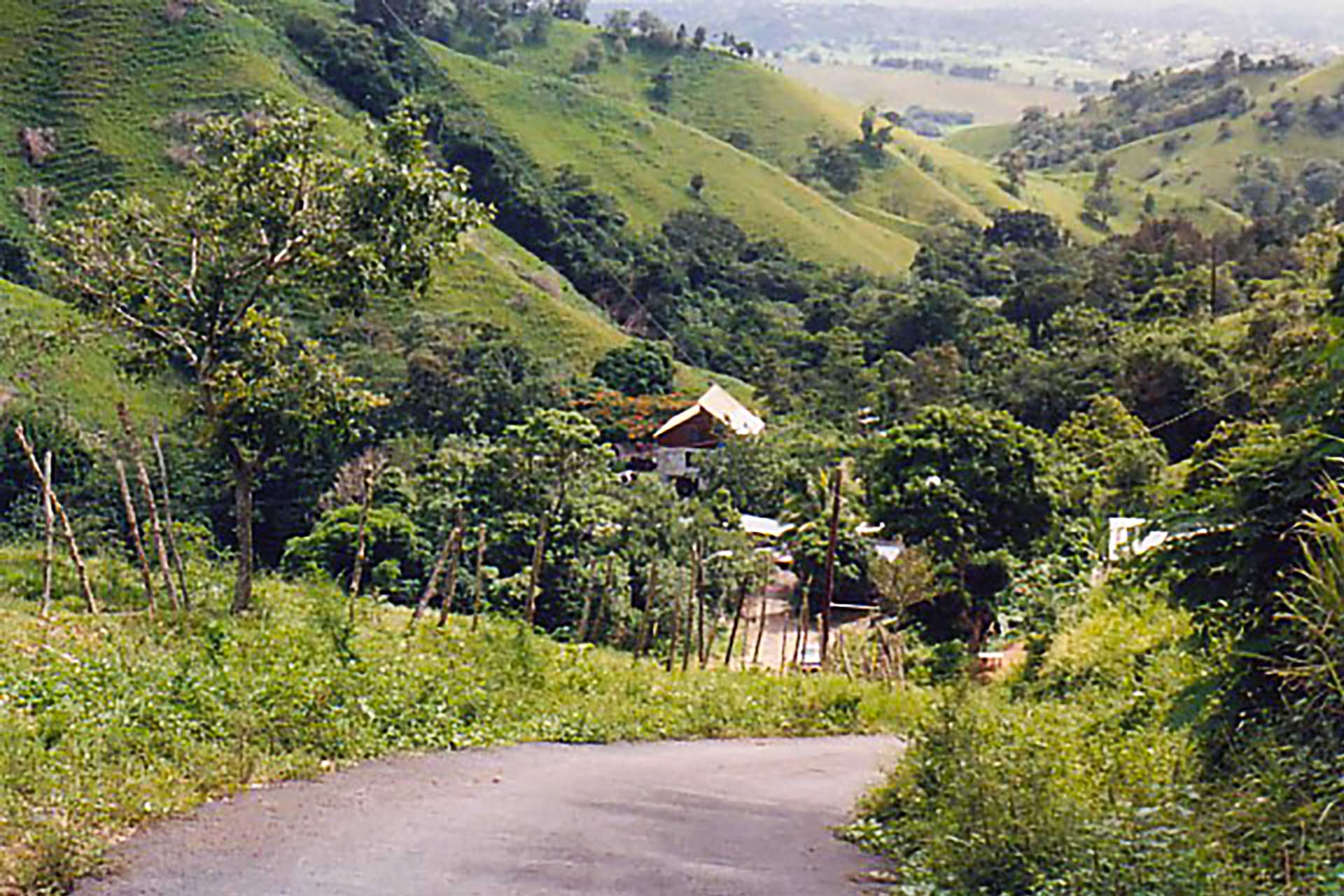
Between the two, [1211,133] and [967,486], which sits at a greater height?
[1211,133]

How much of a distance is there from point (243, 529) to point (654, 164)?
8747cm

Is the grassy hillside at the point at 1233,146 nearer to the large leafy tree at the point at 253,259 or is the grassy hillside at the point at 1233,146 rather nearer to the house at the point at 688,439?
the house at the point at 688,439

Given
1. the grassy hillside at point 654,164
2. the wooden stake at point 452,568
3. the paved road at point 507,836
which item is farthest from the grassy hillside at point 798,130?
the paved road at point 507,836

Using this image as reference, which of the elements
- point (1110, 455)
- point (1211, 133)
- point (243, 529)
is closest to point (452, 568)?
point (243, 529)

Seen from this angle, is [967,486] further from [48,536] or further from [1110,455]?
[48,536]

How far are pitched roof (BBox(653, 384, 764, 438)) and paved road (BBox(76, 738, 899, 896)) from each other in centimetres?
4517

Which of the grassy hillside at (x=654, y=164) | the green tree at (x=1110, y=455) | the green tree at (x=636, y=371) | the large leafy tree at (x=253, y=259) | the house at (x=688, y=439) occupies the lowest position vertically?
the house at (x=688, y=439)

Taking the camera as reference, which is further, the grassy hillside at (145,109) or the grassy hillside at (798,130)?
the grassy hillside at (798,130)

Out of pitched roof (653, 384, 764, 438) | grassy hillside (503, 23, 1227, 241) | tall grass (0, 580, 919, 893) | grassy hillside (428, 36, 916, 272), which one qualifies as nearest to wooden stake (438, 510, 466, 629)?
tall grass (0, 580, 919, 893)

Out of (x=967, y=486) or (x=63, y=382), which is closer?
(x=967, y=486)

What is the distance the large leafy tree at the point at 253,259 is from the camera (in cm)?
1469

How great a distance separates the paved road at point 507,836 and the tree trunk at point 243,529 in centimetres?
435

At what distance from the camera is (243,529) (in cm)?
1470

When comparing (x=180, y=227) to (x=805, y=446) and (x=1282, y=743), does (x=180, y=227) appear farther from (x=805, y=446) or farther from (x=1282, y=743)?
(x=805, y=446)
